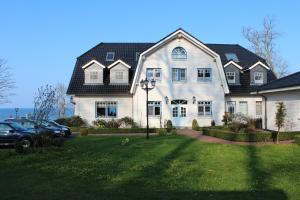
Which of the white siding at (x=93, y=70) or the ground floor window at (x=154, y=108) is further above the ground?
the white siding at (x=93, y=70)

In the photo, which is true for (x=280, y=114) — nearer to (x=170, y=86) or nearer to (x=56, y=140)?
(x=56, y=140)

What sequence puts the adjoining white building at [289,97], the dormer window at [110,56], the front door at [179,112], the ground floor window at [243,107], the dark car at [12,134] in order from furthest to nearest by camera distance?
the dormer window at [110,56] < the ground floor window at [243,107] < the front door at [179,112] < the adjoining white building at [289,97] < the dark car at [12,134]

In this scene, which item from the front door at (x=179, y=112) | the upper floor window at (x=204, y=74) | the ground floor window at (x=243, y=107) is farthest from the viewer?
the ground floor window at (x=243, y=107)

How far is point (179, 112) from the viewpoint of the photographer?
38.8 meters

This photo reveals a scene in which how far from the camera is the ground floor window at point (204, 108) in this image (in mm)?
39144

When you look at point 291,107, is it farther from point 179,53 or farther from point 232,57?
point 232,57

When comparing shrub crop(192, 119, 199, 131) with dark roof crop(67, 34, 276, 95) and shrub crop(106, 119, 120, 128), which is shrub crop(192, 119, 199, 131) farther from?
shrub crop(106, 119, 120, 128)

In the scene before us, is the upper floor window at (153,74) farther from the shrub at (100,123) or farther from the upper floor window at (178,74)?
the shrub at (100,123)

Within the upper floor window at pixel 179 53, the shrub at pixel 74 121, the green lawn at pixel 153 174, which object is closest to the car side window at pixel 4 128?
the green lawn at pixel 153 174

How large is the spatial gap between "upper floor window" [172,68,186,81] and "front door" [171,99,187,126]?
203 centimetres

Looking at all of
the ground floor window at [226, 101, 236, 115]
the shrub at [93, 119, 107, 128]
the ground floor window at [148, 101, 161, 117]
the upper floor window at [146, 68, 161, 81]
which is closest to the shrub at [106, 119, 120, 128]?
the shrub at [93, 119, 107, 128]

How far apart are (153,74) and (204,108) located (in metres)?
5.76

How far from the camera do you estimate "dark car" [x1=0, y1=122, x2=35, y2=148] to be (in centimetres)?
2064

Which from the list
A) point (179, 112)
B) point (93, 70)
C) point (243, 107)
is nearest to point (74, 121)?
point (93, 70)
